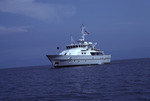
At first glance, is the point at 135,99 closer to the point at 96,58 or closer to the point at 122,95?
the point at 122,95

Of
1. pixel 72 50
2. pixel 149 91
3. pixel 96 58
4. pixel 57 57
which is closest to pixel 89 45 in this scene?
pixel 96 58

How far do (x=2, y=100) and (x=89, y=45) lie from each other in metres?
46.3

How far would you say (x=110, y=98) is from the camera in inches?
632

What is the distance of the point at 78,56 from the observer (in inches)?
2181

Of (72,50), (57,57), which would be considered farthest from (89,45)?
(57,57)

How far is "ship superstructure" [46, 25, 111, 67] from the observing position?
54906 millimetres

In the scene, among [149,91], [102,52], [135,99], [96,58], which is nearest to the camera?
[135,99]

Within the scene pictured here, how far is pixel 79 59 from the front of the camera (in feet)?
184

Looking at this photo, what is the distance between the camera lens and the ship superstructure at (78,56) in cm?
5491

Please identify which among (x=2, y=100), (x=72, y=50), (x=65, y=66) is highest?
(x=72, y=50)

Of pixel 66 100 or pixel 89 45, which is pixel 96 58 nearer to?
pixel 89 45

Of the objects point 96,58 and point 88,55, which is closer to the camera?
point 88,55

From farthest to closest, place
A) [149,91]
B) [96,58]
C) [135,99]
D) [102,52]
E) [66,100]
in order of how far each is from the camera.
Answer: [102,52] < [96,58] < [149,91] < [66,100] < [135,99]

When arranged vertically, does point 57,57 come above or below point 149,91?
above
